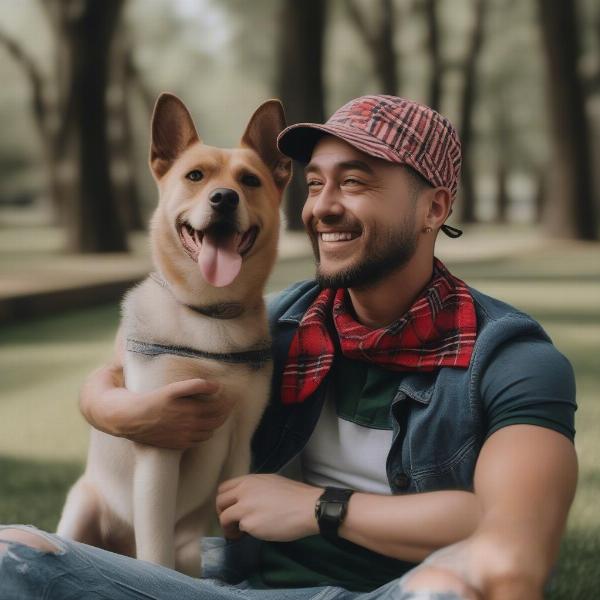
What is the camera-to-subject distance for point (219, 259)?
2.32m

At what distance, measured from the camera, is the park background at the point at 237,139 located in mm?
5477

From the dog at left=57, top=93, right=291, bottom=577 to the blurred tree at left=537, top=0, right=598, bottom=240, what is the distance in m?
13.9

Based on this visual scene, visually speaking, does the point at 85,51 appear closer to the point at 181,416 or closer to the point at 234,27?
the point at 181,416

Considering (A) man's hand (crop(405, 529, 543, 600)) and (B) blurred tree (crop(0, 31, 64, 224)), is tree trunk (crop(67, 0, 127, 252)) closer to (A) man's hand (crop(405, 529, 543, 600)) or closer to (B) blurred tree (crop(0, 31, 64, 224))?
(B) blurred tree (crop(0, 31, 64, 224))

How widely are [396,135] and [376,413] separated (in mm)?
653

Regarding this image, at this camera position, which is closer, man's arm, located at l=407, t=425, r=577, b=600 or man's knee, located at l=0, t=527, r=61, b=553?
man's arm, located at l=407, t=425, r=577, b=600

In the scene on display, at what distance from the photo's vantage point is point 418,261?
7.78 feet

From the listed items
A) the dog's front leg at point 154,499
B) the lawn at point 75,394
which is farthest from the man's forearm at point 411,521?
the lawn at point 75,394

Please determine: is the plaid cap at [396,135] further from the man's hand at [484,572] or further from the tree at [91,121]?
the tree at [91,121]

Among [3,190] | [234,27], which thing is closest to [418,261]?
[234,27]

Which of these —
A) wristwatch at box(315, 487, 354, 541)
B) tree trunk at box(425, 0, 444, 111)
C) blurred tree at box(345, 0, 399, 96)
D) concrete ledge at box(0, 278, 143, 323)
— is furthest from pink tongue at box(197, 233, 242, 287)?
tree trunk at box(425, 0, 444, 111)

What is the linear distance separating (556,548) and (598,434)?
309cm

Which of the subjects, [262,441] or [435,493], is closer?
[435,493]

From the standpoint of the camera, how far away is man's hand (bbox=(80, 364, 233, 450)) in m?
2.22
